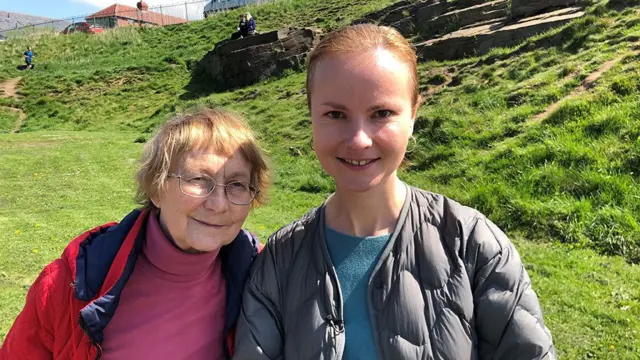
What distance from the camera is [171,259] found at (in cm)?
202

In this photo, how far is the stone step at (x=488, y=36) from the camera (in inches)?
503

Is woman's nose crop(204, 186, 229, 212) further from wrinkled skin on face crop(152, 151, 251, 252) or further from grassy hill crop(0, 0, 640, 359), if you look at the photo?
grassy hill crop(0, 0, 640, 359)

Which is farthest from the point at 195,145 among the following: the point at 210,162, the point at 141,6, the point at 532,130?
the point at 141,6

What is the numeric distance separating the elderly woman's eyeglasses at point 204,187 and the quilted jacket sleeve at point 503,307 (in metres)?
0.91

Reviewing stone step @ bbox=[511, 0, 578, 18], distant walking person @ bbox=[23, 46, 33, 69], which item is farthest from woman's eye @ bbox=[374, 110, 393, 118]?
distant walking person @ bbox=[23, 46, 33, 69]

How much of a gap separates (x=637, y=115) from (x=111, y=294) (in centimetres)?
788

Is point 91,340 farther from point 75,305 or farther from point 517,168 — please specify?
point 517,168

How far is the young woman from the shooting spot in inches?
59.6

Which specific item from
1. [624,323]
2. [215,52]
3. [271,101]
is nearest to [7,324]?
[624,323]

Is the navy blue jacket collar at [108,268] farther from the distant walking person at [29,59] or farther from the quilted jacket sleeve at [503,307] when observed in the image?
the distant walking person at [29,59]

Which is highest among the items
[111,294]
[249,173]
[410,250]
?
[249,173]

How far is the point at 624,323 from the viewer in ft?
14.0

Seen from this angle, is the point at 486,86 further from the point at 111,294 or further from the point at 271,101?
the point at 111,294

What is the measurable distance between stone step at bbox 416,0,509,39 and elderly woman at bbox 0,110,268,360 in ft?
48.1
